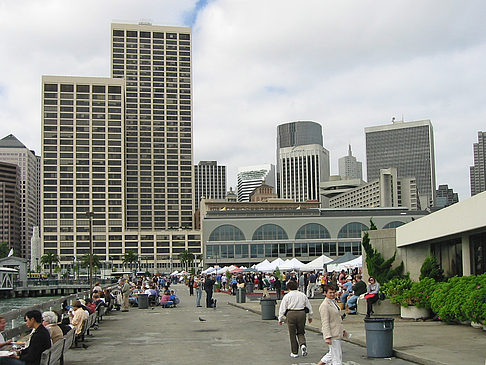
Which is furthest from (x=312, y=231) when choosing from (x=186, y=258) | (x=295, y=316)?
(x=295, y=316)

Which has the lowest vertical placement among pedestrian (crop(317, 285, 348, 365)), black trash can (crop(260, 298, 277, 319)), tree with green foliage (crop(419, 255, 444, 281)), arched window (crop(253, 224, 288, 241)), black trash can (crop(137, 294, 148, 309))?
black trash can (crop(137, 294, 148, 309))

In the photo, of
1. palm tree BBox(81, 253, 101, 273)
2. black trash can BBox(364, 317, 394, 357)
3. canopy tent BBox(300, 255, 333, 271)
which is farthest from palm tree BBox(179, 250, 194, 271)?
black trash can BBox(364, 317, 394, 357)

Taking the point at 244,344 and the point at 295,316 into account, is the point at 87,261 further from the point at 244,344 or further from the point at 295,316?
the point at 295,316

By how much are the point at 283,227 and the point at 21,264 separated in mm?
47900

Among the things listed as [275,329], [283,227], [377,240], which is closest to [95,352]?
[275,329]

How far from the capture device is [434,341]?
1594 centimetres

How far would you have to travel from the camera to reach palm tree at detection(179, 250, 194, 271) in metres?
167

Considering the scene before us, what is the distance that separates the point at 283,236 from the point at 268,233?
2.94m

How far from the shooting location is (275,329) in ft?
69.3

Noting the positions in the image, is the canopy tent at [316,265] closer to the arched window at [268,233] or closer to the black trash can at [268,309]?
the black trash can at [268,309]

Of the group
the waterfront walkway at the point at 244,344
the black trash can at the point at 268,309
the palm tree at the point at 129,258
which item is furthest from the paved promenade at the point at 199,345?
the palm tree at the point at 129,258

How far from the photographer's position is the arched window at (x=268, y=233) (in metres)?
121

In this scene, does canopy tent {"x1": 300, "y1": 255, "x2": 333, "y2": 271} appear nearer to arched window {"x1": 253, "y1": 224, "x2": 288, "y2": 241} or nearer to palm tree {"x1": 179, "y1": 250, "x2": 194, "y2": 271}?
arched window {"x1": 253, "y1": 224, "x2": 288, "y2": 241}

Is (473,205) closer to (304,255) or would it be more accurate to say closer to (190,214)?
(304,255)
